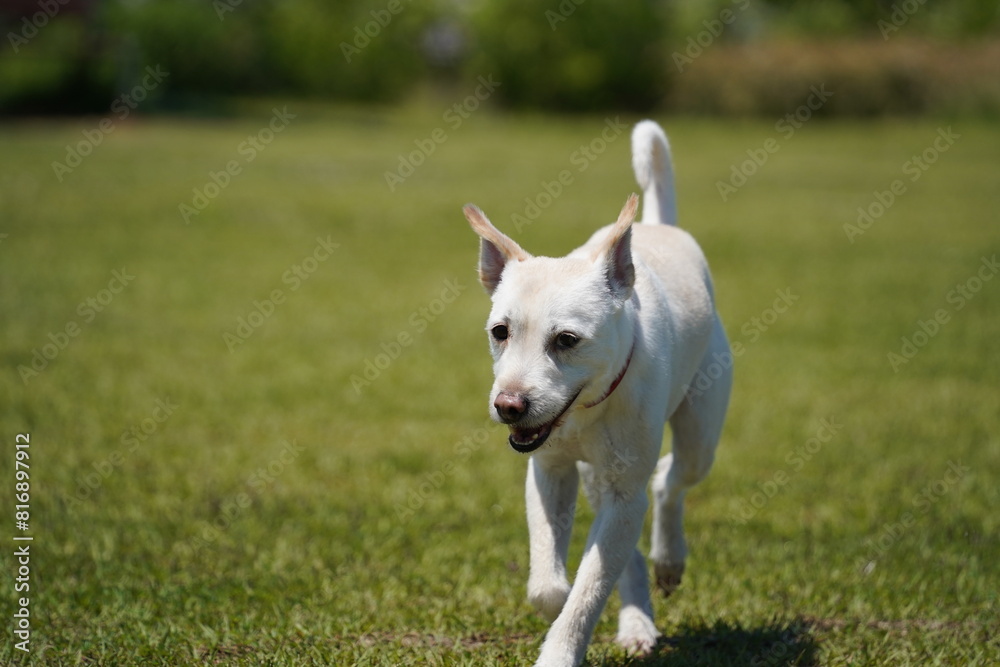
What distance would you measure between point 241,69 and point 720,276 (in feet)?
132

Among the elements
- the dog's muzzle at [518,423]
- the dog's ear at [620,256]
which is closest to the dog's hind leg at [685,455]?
the dog's ear at [620,256]

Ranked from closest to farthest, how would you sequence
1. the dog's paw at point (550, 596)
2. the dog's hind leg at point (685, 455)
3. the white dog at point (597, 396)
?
the white dog at point (597, 396), the dog's paw at point (550, 596), the dog's hind leg at point (685, 455)

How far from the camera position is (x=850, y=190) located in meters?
21.7

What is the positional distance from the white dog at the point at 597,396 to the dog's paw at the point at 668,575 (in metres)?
0.18

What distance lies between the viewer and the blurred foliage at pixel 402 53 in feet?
111

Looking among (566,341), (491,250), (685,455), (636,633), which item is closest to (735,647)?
(636,633)

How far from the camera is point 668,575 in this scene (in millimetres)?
4840

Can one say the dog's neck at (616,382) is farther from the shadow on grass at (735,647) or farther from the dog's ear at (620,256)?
the shadow on grass at (735,647)

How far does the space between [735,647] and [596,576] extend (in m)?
1.03

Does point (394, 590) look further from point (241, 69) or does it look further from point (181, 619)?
point (241, 69)

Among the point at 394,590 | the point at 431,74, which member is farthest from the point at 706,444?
the point at 431,74

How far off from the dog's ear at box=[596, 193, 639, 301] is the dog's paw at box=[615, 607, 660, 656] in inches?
59.1

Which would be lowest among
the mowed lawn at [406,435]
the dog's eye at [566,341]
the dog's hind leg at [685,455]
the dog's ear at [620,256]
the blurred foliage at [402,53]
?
the blurred foliage at [402,53]

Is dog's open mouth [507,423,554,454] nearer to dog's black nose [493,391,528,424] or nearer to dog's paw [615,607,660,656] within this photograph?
dog's black nose [493,391,528,424]
